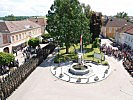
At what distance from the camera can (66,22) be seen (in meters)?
31.0

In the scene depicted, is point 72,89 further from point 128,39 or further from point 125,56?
point 128,39

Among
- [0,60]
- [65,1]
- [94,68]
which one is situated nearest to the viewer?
[0,60]

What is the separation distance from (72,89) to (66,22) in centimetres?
1567

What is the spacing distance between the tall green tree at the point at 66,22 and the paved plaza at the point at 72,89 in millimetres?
10224

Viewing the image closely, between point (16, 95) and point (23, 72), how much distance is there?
14.9ft

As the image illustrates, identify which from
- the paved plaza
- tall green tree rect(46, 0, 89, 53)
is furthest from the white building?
the paved plaza

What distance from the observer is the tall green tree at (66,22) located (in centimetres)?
3088

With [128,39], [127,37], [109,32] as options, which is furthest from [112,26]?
[128,39]

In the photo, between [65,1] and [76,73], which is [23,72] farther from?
[65,1]

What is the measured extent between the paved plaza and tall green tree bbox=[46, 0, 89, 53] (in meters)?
10.2

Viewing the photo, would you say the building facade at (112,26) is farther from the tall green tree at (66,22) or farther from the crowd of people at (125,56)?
the tall green tree at (66,22)

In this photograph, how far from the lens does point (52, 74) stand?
76.1 feet

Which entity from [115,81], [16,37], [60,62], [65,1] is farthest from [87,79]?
[16,37]

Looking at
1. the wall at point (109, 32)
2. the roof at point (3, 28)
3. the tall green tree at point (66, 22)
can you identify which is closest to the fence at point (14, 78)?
the tall green tree at point (66, 22)
